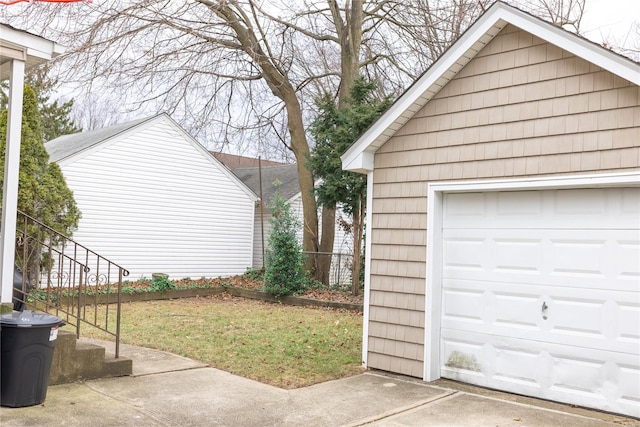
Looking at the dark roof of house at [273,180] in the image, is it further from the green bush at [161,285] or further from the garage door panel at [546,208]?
the garage door panel at [546,208]

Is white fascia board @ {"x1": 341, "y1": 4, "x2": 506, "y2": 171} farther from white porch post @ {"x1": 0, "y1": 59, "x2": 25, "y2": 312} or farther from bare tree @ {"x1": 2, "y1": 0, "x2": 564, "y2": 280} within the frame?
bare tree @ {"x1": 2, "y1": 0, "x2": 564, "y2": 280}

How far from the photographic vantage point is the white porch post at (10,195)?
211 inches


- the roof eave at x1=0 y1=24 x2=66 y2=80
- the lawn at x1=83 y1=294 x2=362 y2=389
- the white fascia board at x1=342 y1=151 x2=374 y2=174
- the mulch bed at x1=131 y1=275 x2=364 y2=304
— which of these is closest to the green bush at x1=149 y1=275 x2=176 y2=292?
the mulch bed at x1=131 y1=275 x2=364 y2=304

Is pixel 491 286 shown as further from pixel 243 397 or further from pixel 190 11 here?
pixel 190 11

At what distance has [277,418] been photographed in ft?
16.5

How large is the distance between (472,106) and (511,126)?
21.2 inches

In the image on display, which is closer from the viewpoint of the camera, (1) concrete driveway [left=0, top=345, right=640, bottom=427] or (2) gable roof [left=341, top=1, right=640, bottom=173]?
(1) concrete driveway [left=0, top=345, right=640, bottom=427]

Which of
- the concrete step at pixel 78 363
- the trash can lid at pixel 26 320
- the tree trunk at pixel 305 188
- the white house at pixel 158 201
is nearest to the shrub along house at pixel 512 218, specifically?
the concrete step at pixel 78 363

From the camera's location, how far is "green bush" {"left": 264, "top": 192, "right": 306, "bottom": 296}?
14.1m

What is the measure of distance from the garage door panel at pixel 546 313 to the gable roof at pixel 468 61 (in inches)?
77.0

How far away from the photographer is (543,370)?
5.75m

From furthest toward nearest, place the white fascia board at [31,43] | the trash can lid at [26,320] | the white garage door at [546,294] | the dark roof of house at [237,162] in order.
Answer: the dark roof of house at [237,162] → the white fascia board at [31,43] → the white garage door at [546,294] → the trash can lid at [26,320]

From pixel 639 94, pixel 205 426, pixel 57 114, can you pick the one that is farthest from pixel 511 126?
pixel 57 114

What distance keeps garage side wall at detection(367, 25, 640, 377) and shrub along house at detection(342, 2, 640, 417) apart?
0.01 metres
